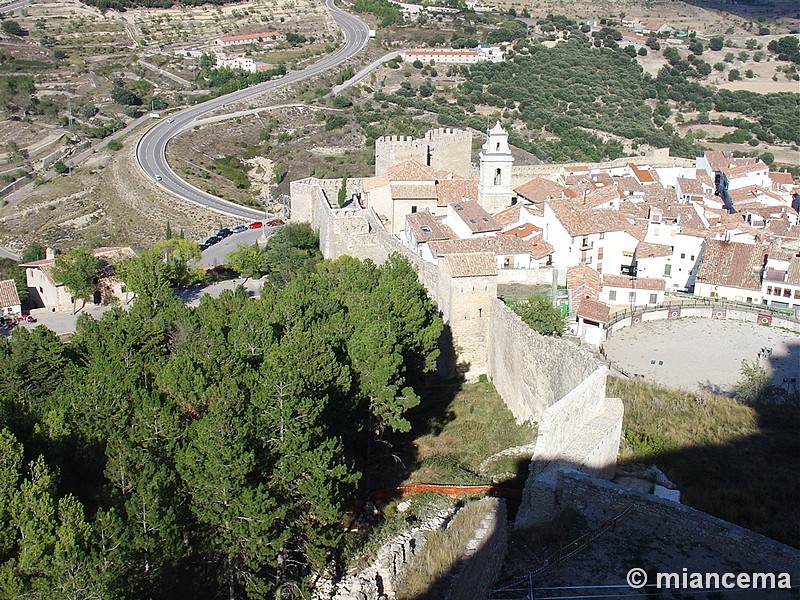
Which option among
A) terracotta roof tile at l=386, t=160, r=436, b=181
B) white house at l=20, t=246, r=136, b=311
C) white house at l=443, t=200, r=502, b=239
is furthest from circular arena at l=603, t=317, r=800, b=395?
white house at l=20, t=246, r=136, b=311

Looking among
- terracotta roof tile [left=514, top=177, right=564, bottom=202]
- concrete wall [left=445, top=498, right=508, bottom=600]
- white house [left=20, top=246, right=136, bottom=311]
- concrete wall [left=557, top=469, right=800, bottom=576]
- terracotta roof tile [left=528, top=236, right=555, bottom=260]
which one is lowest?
white house [left=20, top=246, right=136, bottom=311]

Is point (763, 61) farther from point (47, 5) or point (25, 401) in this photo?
point (25, 401)

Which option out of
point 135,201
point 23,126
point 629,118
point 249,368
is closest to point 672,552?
point 249,368

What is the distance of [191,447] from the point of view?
10.7 m

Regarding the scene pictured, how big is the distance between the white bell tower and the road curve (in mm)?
15598

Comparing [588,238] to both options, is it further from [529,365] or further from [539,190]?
[529,365]

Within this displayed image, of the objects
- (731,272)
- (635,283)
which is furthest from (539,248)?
(731,272)

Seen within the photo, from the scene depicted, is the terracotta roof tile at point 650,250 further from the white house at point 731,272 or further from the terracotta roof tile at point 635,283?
the terracotta roof tile at point 635,283

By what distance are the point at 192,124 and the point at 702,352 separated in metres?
41.4

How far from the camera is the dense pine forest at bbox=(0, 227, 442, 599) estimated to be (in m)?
9.01

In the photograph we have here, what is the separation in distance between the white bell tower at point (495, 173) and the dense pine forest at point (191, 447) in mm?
12870

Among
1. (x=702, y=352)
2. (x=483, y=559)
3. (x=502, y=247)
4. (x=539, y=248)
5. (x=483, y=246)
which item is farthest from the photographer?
(x=539, y=248)

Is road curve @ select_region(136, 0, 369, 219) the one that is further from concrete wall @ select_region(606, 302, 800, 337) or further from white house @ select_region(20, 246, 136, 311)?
concrete wall @ select_region(606, 302, 800, 337)

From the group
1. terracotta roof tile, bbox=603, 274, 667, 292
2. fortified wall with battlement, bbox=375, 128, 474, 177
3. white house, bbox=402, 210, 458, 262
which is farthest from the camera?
fortified wall with battlement, bbox=375, 128, 474, 177
